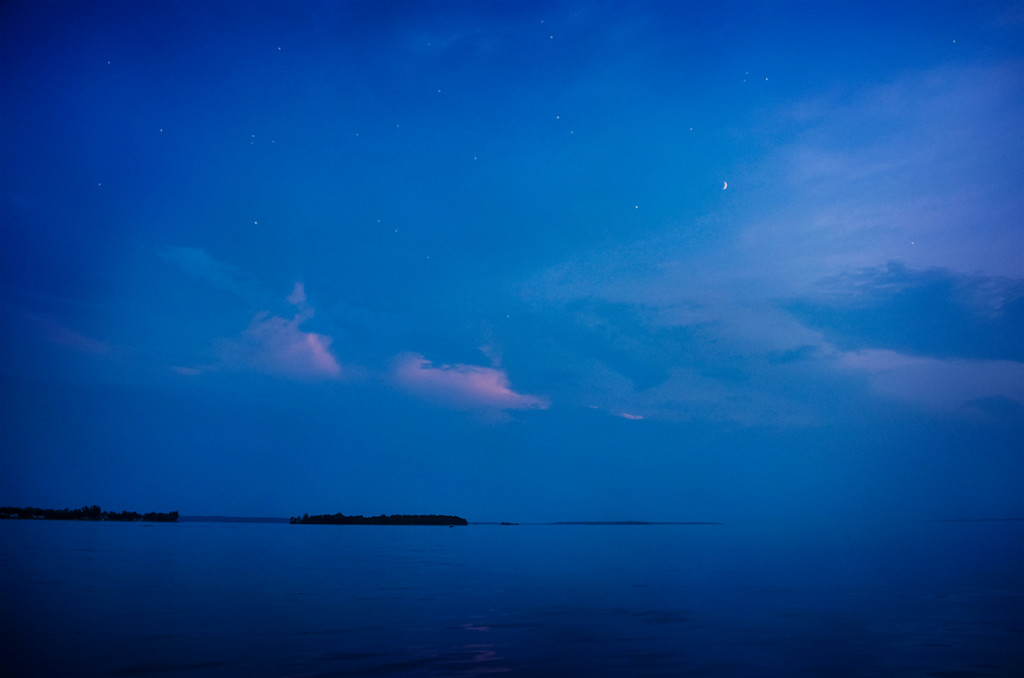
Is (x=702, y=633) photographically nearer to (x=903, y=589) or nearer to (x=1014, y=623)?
(x=1014, y=623)

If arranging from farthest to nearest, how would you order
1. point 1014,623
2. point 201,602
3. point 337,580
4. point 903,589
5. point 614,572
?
point 614,572 → point 337,580 → point 903,589 → point 201,602 → point 1014,623

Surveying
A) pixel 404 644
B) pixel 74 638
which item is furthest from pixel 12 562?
pixel 404 644

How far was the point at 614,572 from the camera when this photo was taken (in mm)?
38312

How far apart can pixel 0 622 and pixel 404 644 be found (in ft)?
41.5

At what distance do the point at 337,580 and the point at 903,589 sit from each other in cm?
2666

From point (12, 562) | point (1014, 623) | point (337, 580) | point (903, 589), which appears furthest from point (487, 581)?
point (12, 562)

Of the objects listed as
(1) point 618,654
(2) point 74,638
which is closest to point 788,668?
(1) point 618,654

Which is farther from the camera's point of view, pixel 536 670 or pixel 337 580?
pixel 337 580

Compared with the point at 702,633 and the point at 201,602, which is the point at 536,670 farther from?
the point at 201,602

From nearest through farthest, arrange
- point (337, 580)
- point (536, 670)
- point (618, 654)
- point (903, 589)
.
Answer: point (536, 670) → point (618, 654) → point (903, 589) → point (337, 580)

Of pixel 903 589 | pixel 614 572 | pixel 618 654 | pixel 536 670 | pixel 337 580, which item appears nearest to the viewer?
pixel 536 670

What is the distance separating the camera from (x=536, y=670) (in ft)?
48.0

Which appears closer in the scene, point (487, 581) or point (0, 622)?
point (0, 622)

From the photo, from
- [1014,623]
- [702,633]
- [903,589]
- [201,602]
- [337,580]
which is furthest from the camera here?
[337,580]
